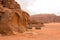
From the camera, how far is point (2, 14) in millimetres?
13328

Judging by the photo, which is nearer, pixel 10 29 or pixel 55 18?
pixel 10 29

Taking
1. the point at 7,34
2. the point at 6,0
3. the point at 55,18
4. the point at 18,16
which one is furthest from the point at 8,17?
the point at 55,18

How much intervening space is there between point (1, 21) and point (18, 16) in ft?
8.88

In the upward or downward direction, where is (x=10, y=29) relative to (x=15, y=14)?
downward

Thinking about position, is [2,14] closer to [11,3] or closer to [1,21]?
[1,21]

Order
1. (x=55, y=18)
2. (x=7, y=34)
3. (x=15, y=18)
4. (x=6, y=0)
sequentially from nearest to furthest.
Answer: (x=7, y=34), (x=15, y=18), (x=6, y=0), (x=55, y=18)

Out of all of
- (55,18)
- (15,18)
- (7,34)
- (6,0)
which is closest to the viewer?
(7,34)

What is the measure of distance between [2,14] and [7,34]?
1.68m

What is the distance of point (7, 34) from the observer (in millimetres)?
12961

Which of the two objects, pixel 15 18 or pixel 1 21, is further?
pixel 15 18

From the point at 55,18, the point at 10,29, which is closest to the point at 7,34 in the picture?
the point at 10,29

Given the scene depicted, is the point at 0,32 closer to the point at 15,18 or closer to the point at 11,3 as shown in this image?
the point at 15,18

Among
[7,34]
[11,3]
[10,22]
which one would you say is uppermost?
[11,3]

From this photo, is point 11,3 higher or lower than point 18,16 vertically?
higher
